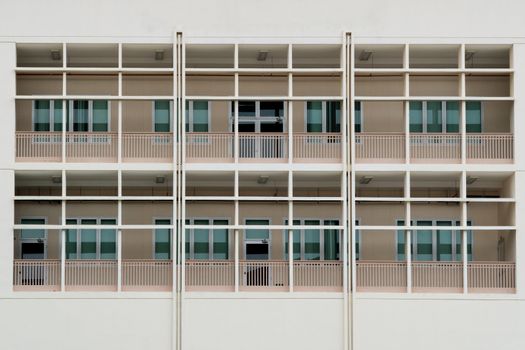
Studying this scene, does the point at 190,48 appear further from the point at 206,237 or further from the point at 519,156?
the point at 519,156

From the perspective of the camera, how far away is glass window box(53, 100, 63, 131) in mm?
34281

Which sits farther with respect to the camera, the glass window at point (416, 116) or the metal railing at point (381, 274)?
the glass window at point (416, 116)

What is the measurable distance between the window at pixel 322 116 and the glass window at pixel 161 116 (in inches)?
172

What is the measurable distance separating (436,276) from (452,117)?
17.3 feet

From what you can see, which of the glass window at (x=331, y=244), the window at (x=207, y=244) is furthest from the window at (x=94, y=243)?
the glass window at (x=331, y=244)

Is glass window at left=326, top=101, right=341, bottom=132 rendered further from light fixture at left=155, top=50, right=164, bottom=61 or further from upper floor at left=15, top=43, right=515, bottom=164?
light fixture at left=155, top=50, right=164, bottom=61

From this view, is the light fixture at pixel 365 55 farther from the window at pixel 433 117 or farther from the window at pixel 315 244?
the window at pixel 315 244

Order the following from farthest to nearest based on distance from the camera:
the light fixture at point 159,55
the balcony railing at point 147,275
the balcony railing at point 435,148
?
the light fixture at point 159,55 → the balcony railing at point 435,148 → the balcony railing at point 147,275

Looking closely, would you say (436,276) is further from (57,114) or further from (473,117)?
(57,114)

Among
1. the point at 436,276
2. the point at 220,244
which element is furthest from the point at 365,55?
the point at 220,244

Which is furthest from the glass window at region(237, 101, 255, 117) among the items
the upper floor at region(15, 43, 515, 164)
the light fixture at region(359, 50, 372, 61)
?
the light fixture at region(359, 50, 372, 61)

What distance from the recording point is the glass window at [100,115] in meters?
34.3
